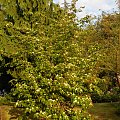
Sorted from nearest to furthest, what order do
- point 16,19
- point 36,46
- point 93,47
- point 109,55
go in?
point 36,46, point 93,47, point 16,19, point 109,55

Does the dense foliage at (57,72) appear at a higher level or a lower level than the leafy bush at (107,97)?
higher

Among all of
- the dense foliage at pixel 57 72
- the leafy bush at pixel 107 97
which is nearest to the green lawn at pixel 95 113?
the leafy bush at pixel 107 97

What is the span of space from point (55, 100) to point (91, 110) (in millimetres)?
11660

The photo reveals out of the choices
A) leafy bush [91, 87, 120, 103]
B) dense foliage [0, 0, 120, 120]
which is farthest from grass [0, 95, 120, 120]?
dense foliage [0, 0, 120, 120]

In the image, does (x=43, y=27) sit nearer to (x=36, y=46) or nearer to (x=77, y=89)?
(x=36, y=46)

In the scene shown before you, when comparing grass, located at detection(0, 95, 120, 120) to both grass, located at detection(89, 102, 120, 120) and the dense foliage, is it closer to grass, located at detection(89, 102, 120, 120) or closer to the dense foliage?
grass, located at detection(89, 102, 120, 120)

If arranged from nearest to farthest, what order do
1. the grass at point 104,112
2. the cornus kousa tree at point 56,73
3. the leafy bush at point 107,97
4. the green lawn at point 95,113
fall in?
the cornus kousa tree at point 56,73 → the green lawn at point 95,113 → the grass at point 104,112 → the leafy bush at point 107,97

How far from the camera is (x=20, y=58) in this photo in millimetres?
13672

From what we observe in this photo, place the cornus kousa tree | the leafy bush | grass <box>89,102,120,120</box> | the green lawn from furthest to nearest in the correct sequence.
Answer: the leafy bush → grass <box>89,102,120,120</box> → the green lawn → the cornus kousa tree

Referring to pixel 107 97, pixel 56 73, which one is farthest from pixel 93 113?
pixel 56 73

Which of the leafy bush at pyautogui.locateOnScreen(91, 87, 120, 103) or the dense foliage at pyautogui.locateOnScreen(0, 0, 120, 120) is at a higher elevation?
the dense foliage at pyautogui.locateOnScreen(0, 0, 120, 120)

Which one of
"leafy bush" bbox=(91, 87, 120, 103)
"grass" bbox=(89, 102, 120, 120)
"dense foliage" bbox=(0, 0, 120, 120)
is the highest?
"dense foliage" bbox=(0, 0, 120, 120)

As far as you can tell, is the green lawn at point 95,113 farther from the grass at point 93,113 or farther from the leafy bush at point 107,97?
the leafy bush at point 107,97

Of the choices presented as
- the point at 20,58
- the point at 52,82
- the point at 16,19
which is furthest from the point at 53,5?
the point at 52,82
